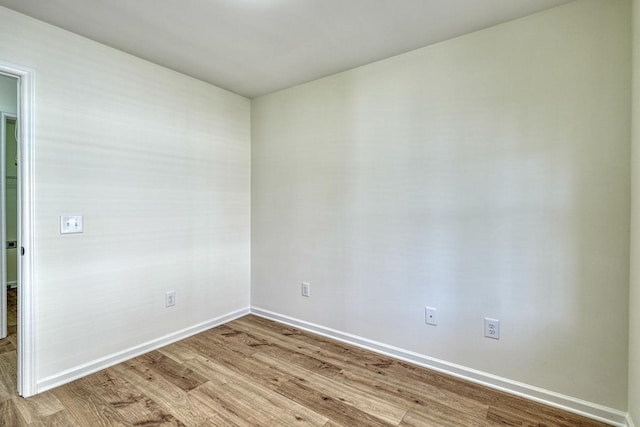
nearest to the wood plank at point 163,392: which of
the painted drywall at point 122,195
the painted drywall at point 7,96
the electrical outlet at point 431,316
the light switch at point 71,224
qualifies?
the painted drywall at point 122,195

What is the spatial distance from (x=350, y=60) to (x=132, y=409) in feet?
9.15

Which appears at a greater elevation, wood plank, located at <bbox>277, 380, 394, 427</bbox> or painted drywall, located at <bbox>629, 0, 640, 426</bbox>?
painted drywall, located at <bbox>629, 0, 640, 426</bbox>

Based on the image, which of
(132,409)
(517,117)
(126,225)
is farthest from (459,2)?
(132,409)

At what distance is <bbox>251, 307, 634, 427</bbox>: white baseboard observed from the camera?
1.63m

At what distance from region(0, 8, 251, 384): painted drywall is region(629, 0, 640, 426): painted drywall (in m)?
2.96

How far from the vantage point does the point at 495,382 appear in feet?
6.31

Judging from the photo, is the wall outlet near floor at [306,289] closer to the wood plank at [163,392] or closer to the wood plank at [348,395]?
the wood plank at [348,395]

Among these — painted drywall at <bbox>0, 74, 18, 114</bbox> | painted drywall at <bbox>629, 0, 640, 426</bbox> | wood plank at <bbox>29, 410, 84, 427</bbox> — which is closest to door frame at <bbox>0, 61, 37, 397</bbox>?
wood plank at <bbox>29, 410, 84, 427</bbox>

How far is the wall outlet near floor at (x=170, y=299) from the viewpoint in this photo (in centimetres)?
256

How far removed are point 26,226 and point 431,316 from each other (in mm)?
2725

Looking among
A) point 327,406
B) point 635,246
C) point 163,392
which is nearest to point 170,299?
point 163,392

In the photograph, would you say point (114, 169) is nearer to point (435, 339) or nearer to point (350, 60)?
point (350, 60)

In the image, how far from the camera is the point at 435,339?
7.06 feet

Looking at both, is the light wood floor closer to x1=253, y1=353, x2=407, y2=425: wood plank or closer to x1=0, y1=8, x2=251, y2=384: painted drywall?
x1=253, y1=353, x2=407, y2=425: wood plank
